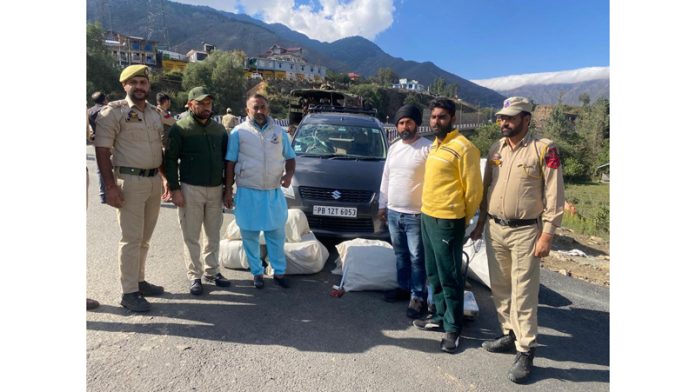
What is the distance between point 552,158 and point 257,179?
2.62 meters

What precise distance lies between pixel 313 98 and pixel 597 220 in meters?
10.4

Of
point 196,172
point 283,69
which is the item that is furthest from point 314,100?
point 283,69

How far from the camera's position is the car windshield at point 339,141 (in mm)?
6070

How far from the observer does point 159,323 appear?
11.0 feet

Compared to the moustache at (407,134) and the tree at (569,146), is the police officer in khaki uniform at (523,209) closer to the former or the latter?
the moustache at (407,134)

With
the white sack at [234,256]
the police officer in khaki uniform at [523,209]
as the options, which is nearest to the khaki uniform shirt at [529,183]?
the police officer in khaki uniform at [523,209]

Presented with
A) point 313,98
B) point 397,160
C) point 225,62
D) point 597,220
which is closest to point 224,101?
point 225,62

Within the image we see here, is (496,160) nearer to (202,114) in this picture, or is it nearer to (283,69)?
(202,114)

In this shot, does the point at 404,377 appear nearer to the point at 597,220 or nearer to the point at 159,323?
the point at 159,323

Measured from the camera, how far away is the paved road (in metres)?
2.69

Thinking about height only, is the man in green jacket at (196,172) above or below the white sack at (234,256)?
above

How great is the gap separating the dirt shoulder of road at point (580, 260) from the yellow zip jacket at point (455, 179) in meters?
2.94

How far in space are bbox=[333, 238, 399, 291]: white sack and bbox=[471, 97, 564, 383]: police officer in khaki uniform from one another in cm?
137

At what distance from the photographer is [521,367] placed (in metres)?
2.82
